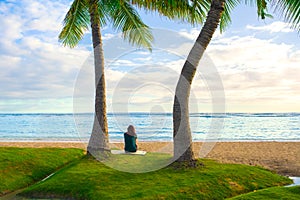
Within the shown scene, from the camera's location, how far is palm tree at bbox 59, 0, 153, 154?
14531mm

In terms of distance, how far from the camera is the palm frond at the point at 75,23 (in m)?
15.8

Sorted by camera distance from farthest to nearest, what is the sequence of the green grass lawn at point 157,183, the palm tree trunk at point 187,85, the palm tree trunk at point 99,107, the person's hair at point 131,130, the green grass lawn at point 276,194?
the palm tree trunk at point 99,107, the person's hair at point 131,130, the palm tree trunk at point 187,85, the green grass lawn at point 157,183, the green grass lawn at point 276,194

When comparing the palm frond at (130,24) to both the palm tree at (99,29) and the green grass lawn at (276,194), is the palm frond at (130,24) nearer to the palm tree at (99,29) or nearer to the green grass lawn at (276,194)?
the palm tree at (99,29)

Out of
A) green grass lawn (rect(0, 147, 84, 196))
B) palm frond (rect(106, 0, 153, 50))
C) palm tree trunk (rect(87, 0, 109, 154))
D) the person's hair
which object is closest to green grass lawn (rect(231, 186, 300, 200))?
the person's hair

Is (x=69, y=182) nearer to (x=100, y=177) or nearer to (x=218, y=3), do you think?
(x=100, y=177)

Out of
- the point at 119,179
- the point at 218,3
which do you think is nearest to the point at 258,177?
the point at 119,179

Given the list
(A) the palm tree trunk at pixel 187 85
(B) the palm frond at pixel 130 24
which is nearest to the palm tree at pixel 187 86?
(A) the palm tree trunk at pixel 187 85

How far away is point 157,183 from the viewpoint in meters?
10.8

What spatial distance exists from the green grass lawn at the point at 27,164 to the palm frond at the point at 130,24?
634cm

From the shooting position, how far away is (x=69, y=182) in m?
11.2

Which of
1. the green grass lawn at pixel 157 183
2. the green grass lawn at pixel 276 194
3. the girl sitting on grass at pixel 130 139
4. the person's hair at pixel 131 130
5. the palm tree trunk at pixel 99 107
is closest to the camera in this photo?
the green grass lawn at pixel 276 194

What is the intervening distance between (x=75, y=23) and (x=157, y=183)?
9379mm

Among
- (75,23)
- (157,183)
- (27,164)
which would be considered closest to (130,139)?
(157,183)

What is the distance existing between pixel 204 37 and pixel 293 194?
19.4ft
